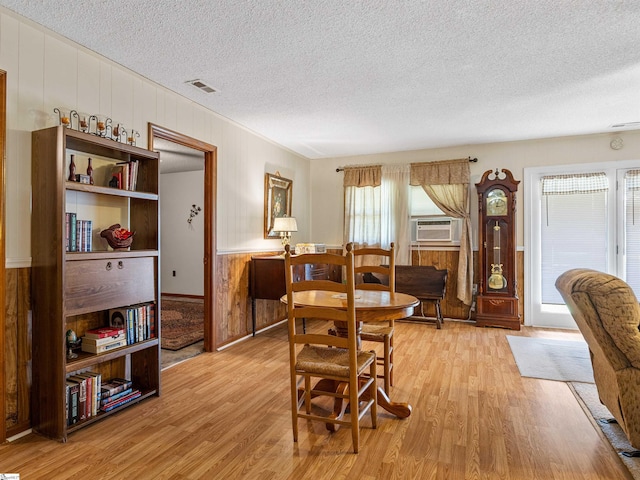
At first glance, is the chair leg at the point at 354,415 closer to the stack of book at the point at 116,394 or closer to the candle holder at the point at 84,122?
the stack of book at the point at 116,394

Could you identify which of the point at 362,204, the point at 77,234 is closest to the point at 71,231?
the point at 77,234

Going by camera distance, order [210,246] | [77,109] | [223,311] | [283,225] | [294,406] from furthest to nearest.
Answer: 1. [283,225]
2. [223,311]
3. [210,246]
4. [77,109]
5. [294,406]

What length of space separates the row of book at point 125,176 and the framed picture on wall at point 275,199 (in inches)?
86.2

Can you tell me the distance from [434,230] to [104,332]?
4.20m

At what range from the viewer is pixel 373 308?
214 cm

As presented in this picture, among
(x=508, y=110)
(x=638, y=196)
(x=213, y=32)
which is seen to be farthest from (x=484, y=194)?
(x=213, y=32)

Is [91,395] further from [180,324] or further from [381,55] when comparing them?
[381,55]

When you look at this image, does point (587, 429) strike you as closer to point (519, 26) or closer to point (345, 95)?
point (519, 26)

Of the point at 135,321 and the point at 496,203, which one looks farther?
the point at 496,203

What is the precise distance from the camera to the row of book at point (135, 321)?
257 cm

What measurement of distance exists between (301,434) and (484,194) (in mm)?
3901

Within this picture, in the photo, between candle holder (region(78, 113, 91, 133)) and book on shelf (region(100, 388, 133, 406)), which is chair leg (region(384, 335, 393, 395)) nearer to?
book on shelf (region(100, 388, 133, 406))

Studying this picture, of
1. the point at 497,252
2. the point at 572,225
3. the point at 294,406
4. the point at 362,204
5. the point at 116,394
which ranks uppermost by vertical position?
the point at 362,204

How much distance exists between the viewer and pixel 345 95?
336cm
